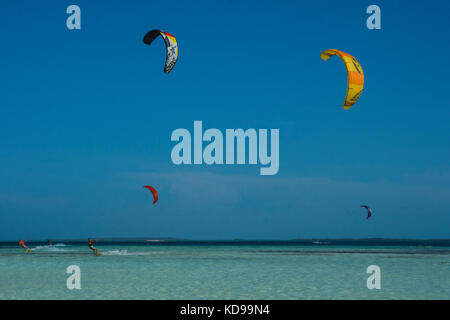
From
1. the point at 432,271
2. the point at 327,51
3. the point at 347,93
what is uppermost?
the point at 327,51

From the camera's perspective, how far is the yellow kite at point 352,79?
48.5 feet

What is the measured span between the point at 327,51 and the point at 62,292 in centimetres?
1104

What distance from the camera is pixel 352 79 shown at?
14.8 meters

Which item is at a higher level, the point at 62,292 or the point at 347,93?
the point at 347,93

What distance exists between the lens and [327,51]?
659 inches

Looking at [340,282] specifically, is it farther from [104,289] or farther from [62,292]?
[62,292]

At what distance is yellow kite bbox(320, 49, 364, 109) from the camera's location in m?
14.8
